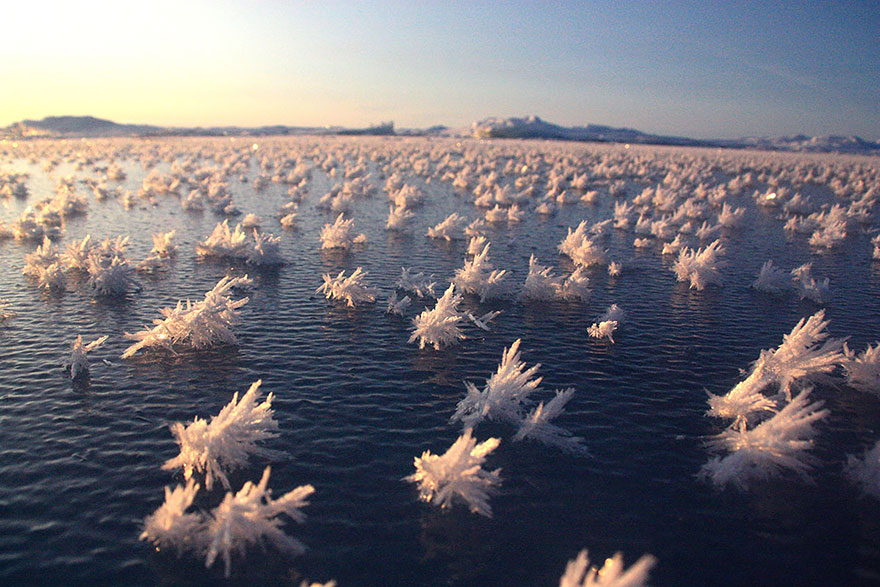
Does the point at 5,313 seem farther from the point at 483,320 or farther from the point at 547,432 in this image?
the point at 547,432

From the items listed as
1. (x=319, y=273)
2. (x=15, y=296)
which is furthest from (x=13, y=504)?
(x=319, y=273)

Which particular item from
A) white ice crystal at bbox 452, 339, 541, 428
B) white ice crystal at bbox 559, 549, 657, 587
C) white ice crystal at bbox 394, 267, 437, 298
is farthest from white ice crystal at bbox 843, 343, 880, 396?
white ice crystal at bbox 394, 267, 437, 298

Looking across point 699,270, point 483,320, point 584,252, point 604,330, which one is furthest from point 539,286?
point 699,270

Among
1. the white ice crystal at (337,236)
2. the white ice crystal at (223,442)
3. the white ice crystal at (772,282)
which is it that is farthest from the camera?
the white ice crystal at (337,236)

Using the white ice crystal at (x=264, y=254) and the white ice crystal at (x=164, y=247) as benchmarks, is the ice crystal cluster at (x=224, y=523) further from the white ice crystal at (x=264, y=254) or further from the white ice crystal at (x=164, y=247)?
the white ice crystal at (x=164, y=247)

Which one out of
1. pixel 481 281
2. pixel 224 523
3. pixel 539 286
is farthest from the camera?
pixel 481 281

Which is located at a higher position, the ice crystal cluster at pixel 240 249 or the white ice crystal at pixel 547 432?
the ice crystal cluster at pixel 240 249

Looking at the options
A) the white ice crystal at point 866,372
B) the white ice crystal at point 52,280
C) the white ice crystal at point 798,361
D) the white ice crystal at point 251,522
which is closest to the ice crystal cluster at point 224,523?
the white ice crystal at point 251,522
